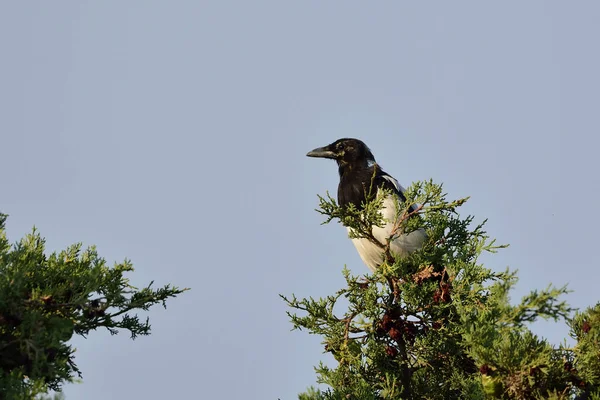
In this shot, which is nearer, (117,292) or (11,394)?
(11,394)

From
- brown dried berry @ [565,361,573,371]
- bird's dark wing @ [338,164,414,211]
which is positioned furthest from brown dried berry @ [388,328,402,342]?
bird's dark wing @ [338,164,414,211]

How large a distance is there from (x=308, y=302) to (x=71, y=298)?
5.47ft

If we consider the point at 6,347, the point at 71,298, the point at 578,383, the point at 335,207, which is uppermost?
the point at 335,207

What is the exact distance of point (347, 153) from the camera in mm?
8805

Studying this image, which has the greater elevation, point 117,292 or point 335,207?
point 335,207

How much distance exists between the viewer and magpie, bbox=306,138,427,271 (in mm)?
7980

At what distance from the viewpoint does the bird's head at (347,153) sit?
28.7 feet

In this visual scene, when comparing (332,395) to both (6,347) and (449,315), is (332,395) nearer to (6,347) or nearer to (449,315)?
(449,315)

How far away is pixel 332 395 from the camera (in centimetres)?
483

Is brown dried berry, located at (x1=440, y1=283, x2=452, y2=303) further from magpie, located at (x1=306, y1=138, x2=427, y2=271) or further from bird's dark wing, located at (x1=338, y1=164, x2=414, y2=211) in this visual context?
bird's dark wing, located at (x1=338, y1=164, x2=414, y2=211)

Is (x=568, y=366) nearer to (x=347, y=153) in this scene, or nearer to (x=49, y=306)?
(x=49, y=306)

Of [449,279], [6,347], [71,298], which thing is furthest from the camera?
[449,279]

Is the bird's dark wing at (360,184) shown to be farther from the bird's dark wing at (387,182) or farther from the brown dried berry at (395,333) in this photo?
the brown dried berry at (395,333)

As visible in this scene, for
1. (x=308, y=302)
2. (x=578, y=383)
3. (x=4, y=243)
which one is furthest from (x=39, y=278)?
(x=578, y=383)
